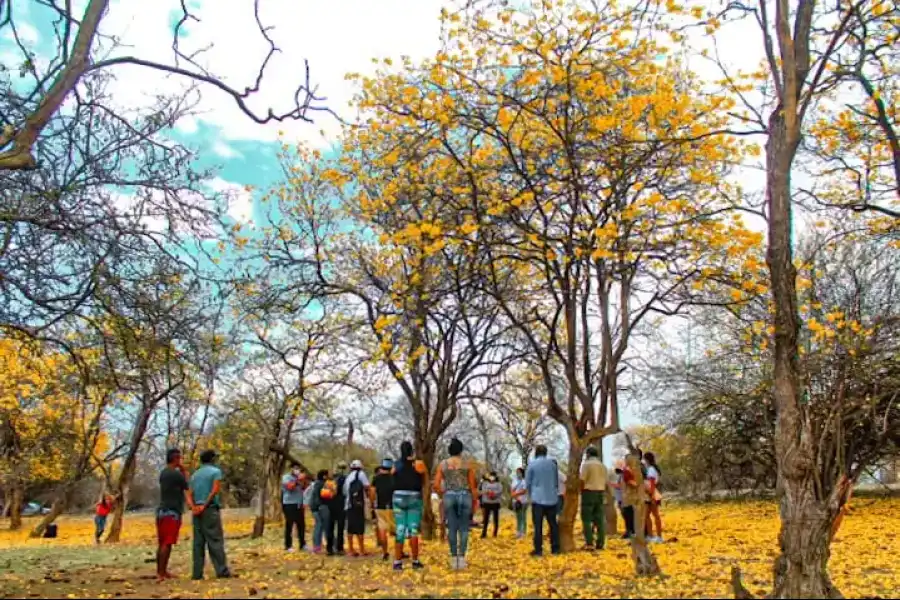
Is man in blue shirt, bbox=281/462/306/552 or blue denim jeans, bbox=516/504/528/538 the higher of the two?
man in blue shirt, bbox=281/462/306/552

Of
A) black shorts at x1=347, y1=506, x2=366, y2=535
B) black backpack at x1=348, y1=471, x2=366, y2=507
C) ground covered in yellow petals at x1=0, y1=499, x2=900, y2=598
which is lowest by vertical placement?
ground covered in yellow petals at x1=0, y1=499, x2=900, y2=598

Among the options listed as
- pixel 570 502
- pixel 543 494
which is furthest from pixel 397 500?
pixel 570 502

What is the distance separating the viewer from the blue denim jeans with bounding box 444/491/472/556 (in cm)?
941

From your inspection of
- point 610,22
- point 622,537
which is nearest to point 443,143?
point 610,22

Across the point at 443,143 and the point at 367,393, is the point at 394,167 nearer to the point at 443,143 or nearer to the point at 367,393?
the point at 443,143

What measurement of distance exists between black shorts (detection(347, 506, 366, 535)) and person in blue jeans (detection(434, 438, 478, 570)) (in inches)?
112

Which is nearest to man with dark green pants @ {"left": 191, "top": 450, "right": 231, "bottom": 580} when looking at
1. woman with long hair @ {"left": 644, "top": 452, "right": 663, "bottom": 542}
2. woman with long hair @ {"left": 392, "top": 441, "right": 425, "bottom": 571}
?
woman with long hair @ {"left": 392, "top": 441, "right": 425, "bottom": 571}

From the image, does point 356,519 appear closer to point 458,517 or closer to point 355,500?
point 355,500

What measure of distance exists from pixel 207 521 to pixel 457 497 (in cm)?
303

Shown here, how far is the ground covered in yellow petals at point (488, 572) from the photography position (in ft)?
24.2

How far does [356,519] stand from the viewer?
12117mm

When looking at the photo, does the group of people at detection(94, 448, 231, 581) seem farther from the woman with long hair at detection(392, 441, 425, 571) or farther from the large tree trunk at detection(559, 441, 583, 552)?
the large tree trunk at detection(559, 441, 583, 552)

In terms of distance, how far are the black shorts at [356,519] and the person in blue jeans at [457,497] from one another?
9.34ft

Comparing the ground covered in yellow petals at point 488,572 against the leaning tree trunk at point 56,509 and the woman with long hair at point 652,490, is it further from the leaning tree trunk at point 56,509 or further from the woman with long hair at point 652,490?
the leaning tree trunk at point 56,509
